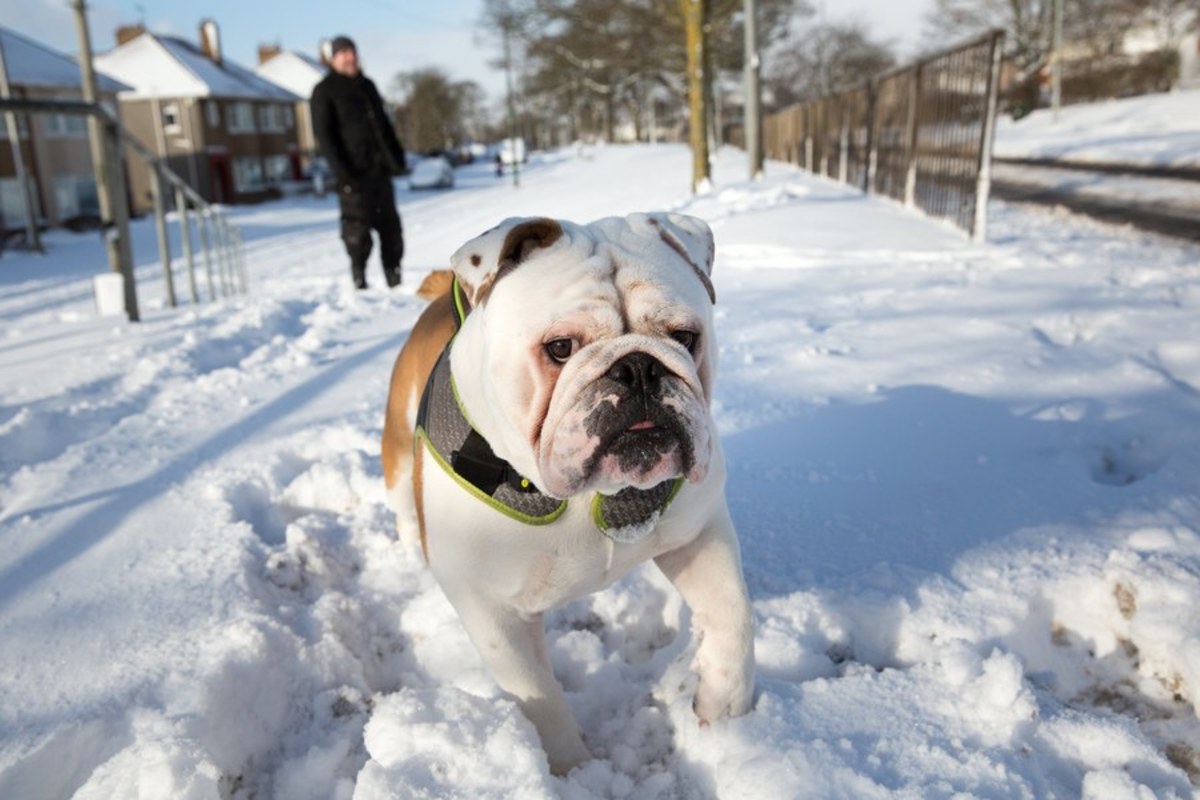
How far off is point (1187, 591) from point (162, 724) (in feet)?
7.82

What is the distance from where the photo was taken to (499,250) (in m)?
1.69

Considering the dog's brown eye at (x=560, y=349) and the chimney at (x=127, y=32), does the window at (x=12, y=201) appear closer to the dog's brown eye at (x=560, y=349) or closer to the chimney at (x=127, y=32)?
the chimney at (x=127, y=32)

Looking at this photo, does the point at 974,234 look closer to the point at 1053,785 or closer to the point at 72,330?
the point at 1053,785

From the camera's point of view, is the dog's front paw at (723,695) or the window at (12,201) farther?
the window at (12,201)

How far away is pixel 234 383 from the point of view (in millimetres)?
4598

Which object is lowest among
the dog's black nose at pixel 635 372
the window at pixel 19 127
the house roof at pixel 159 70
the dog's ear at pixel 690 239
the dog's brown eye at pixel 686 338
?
the dog's black nose at pixel 635 372

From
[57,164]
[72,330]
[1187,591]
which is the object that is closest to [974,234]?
[1187,591]

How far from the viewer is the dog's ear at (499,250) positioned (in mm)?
1694

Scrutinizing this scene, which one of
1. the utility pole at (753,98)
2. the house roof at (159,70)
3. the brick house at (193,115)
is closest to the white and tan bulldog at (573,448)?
the utility pole at (753,98)

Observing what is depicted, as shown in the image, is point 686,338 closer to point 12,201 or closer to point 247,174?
point 12,201

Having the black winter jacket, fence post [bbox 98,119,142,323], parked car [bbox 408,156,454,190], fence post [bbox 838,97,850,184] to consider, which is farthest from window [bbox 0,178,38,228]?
the black winter jacket

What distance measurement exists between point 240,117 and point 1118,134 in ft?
119

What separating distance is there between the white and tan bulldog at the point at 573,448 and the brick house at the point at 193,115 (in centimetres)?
3781

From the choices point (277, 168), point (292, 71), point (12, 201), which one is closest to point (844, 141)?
point (12, 201)
